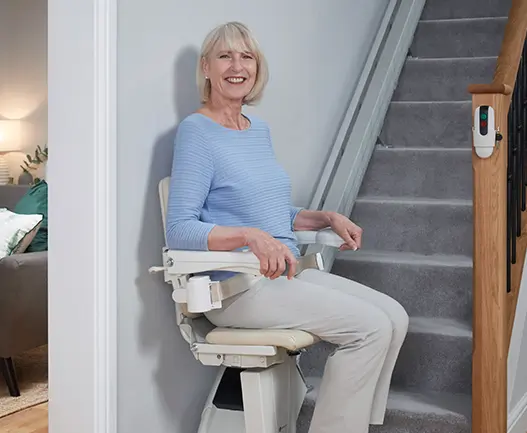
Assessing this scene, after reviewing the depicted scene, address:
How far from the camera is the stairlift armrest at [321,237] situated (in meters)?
2.59

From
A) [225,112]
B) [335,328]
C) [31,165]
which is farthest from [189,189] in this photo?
[31,165]

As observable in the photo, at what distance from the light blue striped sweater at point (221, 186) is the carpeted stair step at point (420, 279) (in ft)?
2.47

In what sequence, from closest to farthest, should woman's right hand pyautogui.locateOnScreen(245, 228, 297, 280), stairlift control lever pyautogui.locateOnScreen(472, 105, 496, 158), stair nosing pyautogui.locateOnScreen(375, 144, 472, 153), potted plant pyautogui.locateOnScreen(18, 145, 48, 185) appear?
woman's right hand pyautogui.locateOnScreen(245, 228, 297, 280), stairlift control lever pyautogui.locateOnScreen(472, 105, 496, 158), stair nosing pyautogui.locateOnScreen(375, 144, 472, 153), potted plant pyautogui.locateOnScreen(18, 145, 48, 185)

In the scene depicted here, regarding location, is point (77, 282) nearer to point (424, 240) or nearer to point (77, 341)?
point (77, 341)

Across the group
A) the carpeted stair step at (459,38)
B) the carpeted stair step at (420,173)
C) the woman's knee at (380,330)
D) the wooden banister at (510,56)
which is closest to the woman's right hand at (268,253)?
the woman's knee at (380,330)

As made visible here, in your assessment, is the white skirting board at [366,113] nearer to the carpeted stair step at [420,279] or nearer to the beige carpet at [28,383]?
the carpeted stair step at [420,279]

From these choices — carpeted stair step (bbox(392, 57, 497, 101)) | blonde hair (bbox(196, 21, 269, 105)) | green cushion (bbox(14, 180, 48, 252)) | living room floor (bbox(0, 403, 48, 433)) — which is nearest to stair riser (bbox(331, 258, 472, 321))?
blonde hair (bbox(196, 21, 269, 105))

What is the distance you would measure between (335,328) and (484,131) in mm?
745

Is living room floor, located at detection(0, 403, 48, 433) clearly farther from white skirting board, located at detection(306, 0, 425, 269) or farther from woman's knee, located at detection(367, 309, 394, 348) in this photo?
woman's knee, located at detection(367, 309, 394, 348)

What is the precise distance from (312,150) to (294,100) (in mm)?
261

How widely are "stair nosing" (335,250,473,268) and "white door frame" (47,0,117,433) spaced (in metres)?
1.32

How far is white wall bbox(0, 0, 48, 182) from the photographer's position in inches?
240

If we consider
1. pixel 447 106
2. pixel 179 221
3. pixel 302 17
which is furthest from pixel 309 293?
pixel 447 106

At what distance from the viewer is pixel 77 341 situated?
222 cm
